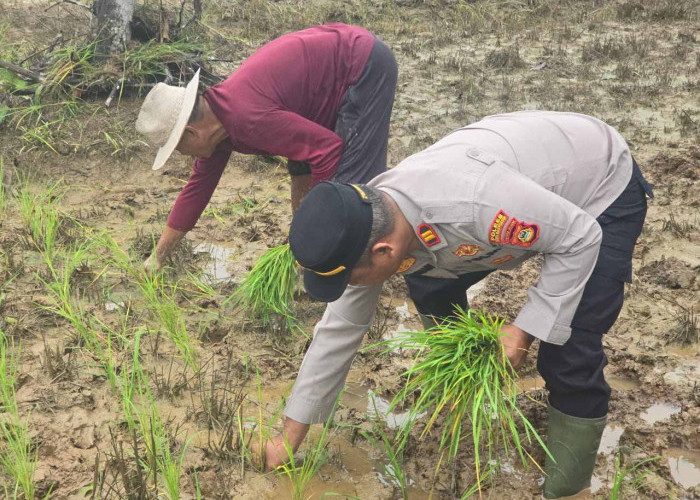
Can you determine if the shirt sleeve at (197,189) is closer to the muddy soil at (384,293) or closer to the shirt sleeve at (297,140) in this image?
the shirt sleeve at (297,140)

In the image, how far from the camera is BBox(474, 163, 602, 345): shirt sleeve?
6.83 ft

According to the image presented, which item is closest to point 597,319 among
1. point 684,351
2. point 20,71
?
point 684,351

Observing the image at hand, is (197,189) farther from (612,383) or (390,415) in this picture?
(612,383)

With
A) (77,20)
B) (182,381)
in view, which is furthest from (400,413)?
(77,20)

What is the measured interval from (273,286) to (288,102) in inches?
33.9

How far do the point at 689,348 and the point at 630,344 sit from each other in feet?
0.83

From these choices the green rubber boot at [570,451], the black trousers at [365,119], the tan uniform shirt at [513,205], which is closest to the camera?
the tan uniform shirt at [513,205]

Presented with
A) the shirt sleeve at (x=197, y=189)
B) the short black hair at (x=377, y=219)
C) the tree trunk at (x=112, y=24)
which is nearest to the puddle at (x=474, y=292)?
the shirt sleeve at (x=197, y=189)

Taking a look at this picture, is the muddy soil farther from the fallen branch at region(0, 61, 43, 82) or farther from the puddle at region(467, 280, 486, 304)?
the fallen branch at region(0, 61, 43, 82)

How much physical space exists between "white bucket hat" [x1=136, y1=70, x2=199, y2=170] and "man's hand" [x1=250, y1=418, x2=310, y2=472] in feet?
3.98

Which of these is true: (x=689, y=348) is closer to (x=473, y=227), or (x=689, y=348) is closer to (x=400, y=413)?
(x=400, y=413)

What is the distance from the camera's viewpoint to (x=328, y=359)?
2598 millimetres

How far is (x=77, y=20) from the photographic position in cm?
838

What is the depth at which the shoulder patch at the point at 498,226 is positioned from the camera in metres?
2.08
